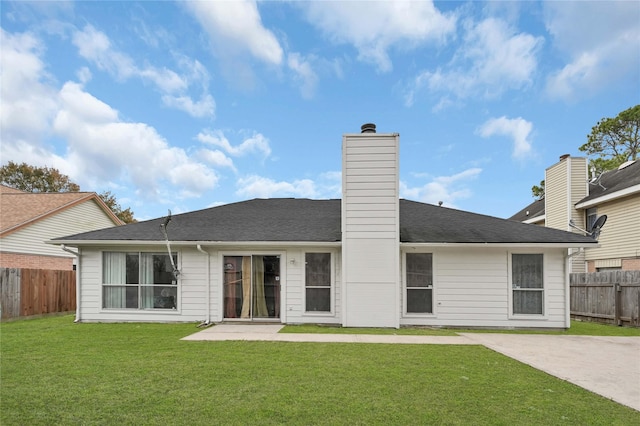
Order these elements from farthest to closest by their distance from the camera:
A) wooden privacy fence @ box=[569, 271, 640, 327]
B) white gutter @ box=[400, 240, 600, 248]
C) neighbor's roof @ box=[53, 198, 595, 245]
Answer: wooden privacy fence @ box=[569, 271, 640, 327] → neighbor's roof @ box=[53, 198, 595, 245] → white gutter @ box=[400, 240, 600, 248]

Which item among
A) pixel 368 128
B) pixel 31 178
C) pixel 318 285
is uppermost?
pixel 31 178

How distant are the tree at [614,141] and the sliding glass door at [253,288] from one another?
2485 centimetres

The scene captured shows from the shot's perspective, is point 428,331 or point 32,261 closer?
point 428,331

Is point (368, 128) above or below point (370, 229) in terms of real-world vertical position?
above

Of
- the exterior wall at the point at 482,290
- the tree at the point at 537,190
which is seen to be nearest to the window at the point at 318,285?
the exterior wall at the point at 482,290

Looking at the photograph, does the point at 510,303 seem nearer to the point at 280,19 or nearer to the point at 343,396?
the point at 343,396

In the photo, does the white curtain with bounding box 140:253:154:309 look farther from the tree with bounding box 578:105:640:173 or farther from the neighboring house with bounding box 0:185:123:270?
the tree with bounding box 578:105:640:173

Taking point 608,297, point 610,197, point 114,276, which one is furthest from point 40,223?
point 610,197

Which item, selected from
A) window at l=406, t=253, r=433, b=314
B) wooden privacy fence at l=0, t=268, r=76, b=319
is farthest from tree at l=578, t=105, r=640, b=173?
wooden privacy fence at l=0, t=268, r=76, b=319

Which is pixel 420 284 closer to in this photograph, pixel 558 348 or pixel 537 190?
pixel 558 348

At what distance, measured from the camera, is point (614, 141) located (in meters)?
26.5

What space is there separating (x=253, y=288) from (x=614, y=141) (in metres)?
28.9

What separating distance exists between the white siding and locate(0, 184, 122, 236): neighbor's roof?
304 mm

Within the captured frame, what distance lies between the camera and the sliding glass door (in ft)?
34.0
